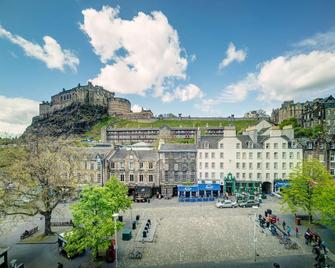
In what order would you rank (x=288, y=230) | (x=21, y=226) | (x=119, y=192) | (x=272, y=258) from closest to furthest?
(x=272, y=258)
(x=288, y=230)
(x=119, y=192)
(x=21, y=226)

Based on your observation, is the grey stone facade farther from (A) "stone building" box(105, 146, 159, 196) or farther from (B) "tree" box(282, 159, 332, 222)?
(B) "tree" box(282, 159, 332, 222)

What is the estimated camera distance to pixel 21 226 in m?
32.2

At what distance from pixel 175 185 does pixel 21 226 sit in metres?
28.2

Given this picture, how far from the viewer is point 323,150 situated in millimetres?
47594

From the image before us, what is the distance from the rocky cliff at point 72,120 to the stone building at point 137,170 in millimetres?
103609

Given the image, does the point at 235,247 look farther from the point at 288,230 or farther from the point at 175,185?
the point at 175,185

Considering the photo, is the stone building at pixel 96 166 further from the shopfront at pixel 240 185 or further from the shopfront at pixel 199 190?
the shopfront at pixel 240 185

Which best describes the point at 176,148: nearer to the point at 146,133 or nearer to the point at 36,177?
the point at 36,177

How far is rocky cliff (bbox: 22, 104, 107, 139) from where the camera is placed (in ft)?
473

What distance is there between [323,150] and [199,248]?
129 feet

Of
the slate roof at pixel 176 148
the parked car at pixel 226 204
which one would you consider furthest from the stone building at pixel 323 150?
the slate roof at pixel 176 148

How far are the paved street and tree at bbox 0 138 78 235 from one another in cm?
274

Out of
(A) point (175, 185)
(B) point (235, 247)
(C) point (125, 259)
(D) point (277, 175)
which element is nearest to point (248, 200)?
(D) point (277, 175)

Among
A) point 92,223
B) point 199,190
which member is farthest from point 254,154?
point 92,223
